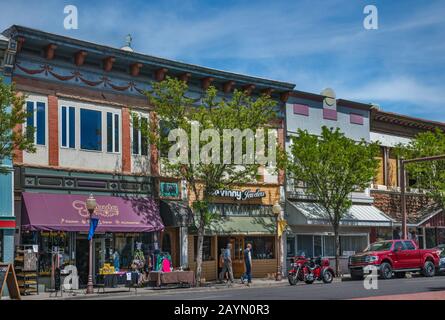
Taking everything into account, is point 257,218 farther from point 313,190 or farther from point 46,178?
point 46,178

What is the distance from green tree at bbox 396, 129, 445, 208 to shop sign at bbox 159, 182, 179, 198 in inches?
662

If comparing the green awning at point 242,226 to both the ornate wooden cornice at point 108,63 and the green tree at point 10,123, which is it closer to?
the ornate wooden cornice at point 108,63

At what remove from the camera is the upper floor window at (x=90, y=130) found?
30891 millimetres

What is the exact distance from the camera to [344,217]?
39.8 meters

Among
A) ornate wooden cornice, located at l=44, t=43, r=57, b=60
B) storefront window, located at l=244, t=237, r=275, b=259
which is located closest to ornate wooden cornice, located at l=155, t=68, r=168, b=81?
ornate wooden cornice, located at l=44, t=43, r=57, b=60

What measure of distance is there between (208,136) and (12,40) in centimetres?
883

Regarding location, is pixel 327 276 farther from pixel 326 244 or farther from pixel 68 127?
pixel 68 127

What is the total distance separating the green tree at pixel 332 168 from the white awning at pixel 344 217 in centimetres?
105

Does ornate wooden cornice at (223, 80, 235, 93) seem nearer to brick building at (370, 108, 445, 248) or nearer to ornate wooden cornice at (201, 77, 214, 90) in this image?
ornate wooden cornice at (201, 77, 214, 90)

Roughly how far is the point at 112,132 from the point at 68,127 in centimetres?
223

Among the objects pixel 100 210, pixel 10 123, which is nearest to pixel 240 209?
pixel 100 210

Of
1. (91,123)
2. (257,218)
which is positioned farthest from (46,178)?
(257,218)

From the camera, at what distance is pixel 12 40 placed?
28391 mm

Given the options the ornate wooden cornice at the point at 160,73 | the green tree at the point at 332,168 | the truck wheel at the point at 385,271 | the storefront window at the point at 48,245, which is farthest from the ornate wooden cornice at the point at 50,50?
the truck wheel at the point at 385,271
